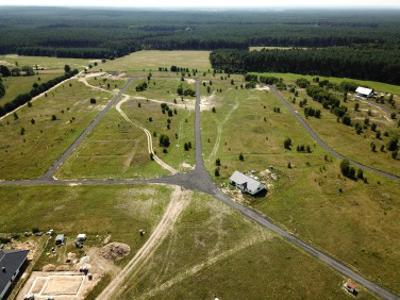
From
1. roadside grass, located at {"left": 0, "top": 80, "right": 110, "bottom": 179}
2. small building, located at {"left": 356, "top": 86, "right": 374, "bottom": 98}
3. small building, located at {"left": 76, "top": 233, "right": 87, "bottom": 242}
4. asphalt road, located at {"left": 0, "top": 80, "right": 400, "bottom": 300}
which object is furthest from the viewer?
small building, located at {"left": 356, "top": 86, "right": 374, "bottom": 98}

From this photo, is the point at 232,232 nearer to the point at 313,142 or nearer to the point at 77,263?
the point at 77,263

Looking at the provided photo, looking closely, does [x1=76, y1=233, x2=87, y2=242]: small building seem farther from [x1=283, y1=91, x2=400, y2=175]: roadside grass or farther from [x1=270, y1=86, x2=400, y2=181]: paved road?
[x1=283, y1=91, x2=400, y2=175]: roadside grass

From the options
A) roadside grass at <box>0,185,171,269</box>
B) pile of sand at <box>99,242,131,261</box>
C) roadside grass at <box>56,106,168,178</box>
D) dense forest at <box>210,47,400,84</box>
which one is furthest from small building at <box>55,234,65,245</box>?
dense forest at <box>210,47,400,84</box>

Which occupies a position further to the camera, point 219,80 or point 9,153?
point 219,80

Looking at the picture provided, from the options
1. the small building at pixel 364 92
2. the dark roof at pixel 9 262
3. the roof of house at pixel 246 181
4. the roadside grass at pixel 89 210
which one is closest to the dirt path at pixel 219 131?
the roof of house at pixel 246 181

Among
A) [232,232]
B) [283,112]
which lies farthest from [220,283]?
[283,112]
